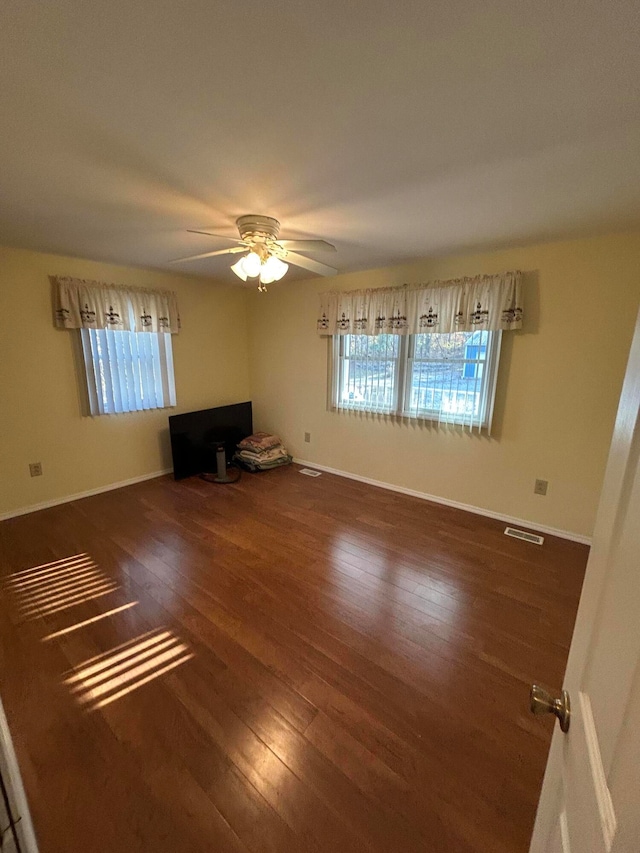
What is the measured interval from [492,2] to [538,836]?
1.93 metres

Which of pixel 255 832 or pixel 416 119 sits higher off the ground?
pixel 416 119

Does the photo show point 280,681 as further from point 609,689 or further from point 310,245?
point 310,245

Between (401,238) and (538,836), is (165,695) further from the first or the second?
(401,238)

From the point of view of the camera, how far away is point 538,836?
794 millimetres

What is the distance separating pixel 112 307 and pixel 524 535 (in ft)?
13.7

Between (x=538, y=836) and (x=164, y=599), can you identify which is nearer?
(x=538, y=836)

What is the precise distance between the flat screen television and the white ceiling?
2.11 meters

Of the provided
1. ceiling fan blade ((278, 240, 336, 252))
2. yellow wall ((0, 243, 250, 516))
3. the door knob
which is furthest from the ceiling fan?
the door knob

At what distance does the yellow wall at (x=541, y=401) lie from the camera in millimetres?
2445

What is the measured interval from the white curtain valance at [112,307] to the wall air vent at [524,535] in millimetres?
3784

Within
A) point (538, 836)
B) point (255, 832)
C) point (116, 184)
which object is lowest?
point (255, 832)

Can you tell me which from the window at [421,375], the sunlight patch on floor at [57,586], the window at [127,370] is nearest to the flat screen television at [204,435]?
the window at [127,370]

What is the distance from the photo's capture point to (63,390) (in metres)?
3.22

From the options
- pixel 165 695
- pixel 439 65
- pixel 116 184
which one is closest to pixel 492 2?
pixel 439 65
